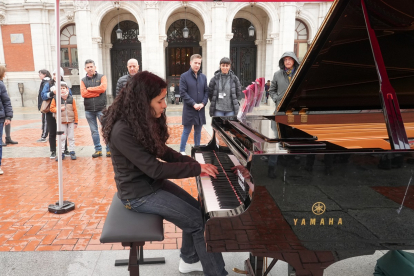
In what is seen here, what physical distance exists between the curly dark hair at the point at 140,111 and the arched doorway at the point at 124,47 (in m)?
19.3

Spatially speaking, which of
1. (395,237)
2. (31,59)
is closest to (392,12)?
(395,237)

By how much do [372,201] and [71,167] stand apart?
576 centimetres

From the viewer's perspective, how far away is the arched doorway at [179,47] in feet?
68.2

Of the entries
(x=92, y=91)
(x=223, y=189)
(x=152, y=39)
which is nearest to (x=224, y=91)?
(x=92, y=91)

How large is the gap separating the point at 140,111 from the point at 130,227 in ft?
2.76

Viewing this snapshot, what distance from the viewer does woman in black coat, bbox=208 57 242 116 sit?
6.61m

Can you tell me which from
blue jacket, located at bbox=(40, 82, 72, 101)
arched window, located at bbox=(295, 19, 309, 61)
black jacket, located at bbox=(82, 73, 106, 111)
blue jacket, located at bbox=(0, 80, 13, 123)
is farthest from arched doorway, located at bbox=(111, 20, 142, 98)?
blue jacket, located at bbox=(0, 80, 13, 123)

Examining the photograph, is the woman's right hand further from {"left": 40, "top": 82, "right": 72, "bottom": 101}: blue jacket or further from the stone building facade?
the stone building facade

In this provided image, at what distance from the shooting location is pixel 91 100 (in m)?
6.46

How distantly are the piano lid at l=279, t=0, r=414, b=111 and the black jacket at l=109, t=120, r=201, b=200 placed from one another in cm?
136

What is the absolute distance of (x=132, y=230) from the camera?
7.08 ft

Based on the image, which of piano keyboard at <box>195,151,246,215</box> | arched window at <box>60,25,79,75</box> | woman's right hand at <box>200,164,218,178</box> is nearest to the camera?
piano keyboard at <box>195,151,246,215</box>

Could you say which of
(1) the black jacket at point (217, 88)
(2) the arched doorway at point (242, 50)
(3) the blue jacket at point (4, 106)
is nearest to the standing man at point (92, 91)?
(3) the blue jacket at point (4, 106)

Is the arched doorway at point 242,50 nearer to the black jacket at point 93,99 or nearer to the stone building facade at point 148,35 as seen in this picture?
the stone building facade at point 148,35
